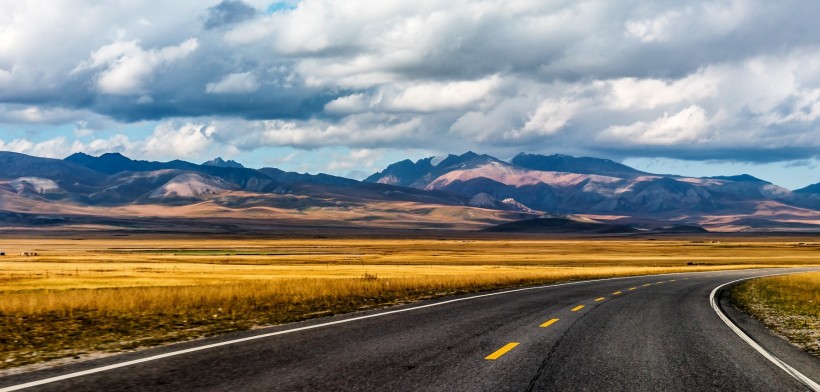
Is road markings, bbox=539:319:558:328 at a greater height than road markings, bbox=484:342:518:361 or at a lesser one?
lesser

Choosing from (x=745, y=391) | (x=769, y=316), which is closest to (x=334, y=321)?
(x=745, y=391)

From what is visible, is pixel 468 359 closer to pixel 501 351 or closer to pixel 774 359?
pixel 501 351

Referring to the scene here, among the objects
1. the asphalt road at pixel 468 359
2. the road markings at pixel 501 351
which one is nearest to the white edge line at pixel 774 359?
the asphalt road at pixel 468 359

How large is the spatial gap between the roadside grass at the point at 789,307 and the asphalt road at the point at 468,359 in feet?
2.44

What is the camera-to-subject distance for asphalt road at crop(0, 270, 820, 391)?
9.82 metres

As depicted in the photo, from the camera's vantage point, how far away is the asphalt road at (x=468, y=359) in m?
9.82

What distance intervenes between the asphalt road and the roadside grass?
745 mm

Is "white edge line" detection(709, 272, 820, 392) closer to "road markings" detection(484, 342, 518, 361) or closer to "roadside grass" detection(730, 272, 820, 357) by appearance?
"roadside grass" detection(730, 272, 820, 357)

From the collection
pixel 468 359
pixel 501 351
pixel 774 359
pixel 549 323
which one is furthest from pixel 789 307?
pixel 468 359

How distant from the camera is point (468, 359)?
11.7 m

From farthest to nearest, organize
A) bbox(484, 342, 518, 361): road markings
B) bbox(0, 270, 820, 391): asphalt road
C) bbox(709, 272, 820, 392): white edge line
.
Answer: bbox(484, 342, 518, 361): road markings, bbox(709, 272, 820, 392): white edge line, bbox(0, 270, 820, 391): asphalt road

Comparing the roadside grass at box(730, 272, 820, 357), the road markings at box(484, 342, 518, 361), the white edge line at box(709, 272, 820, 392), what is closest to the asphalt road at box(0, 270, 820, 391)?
the road markings at box(484, 342, 518, 361)

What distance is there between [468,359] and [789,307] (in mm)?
17374

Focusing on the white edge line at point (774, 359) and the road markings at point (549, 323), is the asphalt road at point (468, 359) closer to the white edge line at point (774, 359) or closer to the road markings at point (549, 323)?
the road markings at point (549, 323)
